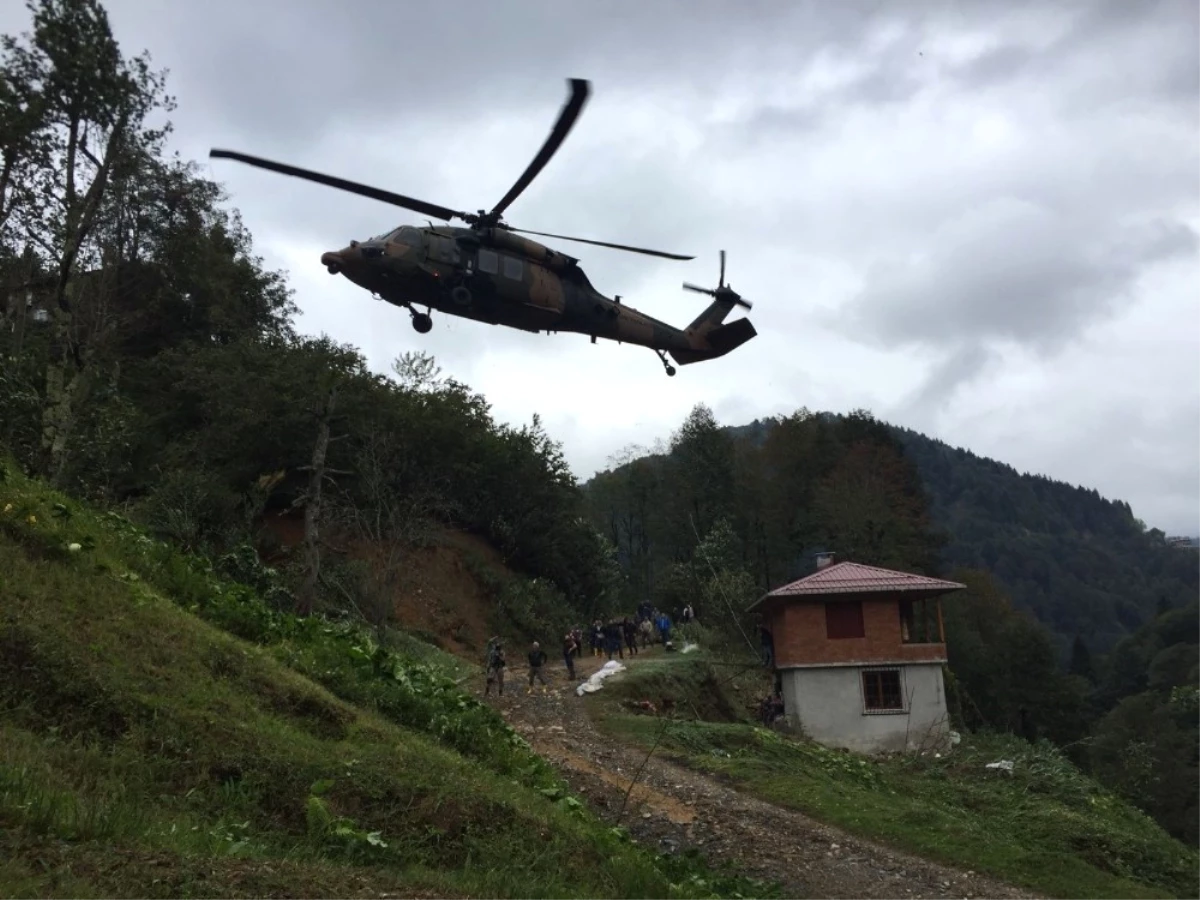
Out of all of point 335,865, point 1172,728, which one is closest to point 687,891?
point 335,865

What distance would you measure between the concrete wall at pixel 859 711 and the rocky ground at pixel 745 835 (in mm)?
11538

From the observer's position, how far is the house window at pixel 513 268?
1230cm

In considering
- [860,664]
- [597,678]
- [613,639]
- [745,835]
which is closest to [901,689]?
[860,664]

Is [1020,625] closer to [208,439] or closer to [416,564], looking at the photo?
[416,564]

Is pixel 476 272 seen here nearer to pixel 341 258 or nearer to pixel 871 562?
pixel 341 258

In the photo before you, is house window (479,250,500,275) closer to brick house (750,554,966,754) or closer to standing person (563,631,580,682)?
standing person (563,631,580,682)

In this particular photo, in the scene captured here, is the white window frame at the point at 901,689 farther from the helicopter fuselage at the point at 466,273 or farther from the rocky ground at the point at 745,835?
the helicopter fuselage at the point at 466,273

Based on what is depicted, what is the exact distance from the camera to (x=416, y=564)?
32.8 meters

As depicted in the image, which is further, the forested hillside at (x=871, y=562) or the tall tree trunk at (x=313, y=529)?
the forested hillside at (x=871, y=562)

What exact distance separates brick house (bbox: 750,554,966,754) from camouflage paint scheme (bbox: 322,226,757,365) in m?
17.1

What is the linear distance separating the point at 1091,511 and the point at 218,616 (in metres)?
188

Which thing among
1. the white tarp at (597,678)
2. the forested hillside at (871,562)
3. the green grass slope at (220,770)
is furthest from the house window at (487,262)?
the forested hillside at (871,562)

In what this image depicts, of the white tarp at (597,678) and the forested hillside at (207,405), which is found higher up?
the forested hillside at (207,405)

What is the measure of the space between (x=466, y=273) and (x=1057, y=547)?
480 ft
